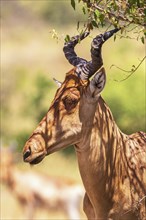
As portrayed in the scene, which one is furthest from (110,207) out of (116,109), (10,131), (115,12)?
(10,131)

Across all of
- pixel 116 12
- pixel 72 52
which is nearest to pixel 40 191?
pixel 72 52

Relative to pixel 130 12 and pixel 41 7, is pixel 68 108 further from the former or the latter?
pixel 41 7

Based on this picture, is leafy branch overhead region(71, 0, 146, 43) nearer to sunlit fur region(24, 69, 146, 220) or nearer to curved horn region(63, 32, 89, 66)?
curved horn region(63, 32, 89, 66)

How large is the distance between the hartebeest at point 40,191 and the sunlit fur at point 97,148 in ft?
23.9

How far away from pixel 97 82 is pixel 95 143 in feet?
1.62

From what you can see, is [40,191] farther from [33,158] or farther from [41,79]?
[33,158]

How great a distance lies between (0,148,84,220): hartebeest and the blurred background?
0.15 meters

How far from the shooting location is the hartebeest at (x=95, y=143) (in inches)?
287

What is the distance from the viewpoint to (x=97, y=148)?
24.9ft

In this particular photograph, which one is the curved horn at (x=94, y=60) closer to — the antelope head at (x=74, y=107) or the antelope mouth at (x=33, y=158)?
the antelope head at (x=74, y=107)

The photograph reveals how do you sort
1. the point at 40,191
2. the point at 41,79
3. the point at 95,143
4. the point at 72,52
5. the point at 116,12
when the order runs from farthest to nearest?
the point at 41,79
the point at 40,191
the point at 72,52
the point at 95,143
the point at 116,12

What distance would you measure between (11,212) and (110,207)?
9440 mm

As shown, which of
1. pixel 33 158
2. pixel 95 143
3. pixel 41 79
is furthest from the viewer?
pixel 41 79

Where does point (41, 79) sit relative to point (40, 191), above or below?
above
